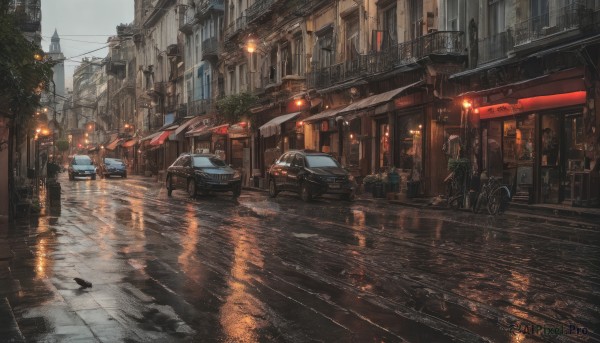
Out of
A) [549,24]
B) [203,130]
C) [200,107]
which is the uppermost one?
[200,107]

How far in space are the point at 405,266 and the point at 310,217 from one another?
741 cm

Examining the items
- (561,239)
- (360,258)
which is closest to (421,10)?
(561,239)

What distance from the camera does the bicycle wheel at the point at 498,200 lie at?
1642 centimetres

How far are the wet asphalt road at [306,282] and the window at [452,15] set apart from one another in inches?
392

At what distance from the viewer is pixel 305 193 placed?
71.8 feet

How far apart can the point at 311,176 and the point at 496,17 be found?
8.13 m

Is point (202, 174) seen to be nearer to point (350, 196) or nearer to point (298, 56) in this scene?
point (350, 196)

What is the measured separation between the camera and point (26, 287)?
22.8 feet

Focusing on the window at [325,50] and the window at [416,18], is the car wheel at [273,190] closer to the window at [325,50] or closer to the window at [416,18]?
the window at [416,18]

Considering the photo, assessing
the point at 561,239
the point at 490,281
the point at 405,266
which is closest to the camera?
the point at 490,281

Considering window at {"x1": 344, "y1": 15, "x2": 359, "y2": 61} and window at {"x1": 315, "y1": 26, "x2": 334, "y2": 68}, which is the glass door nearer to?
window at {"x1": 344, "y1": 15, "x2": 359, "y2": 61}

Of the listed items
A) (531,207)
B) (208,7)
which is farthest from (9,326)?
(208,7)

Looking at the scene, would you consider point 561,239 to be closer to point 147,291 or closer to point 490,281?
point 490,281

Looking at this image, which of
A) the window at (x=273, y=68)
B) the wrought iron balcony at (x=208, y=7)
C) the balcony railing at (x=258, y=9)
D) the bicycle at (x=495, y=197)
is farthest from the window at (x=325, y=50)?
the wrought iron balcony at (x=208, y=7)
